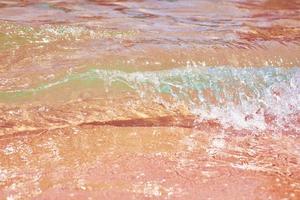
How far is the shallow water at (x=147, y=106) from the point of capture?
2473 millimetres

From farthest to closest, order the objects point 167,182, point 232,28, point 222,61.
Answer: point 232,28 < point 222,61 < point 167,182

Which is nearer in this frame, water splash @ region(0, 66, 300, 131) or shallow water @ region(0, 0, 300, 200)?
shallow water @ region(0, 0, 300, 200)

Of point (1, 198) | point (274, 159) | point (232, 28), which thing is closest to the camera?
point (1, 198)

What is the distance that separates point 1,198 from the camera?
7.50 ft

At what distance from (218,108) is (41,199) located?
161cm

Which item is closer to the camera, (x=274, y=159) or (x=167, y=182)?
(x=167, y=182)

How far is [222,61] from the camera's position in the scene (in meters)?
4.36

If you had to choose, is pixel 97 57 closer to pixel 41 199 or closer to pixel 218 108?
pixel 218 108

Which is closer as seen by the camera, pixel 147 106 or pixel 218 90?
pixel 147 106

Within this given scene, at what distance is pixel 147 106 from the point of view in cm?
356

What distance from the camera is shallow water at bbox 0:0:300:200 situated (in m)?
2.47

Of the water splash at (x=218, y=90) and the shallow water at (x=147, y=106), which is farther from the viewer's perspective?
the water splash at (x=218, y=90)

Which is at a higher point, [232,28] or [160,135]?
[232,28]

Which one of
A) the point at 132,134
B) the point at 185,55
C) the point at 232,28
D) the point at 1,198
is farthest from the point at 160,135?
the point at 232,28
